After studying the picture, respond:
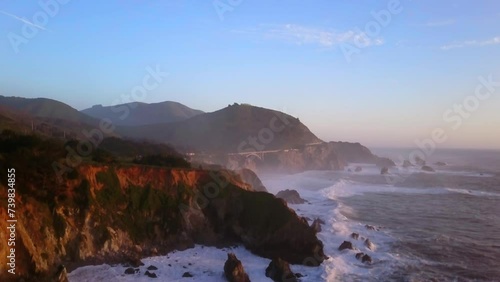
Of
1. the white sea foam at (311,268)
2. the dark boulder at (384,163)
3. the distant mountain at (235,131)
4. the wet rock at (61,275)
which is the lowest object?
the white sea foam at (311,268)

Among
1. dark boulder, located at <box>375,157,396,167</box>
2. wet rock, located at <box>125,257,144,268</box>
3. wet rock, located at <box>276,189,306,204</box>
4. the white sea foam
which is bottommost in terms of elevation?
the white sea foam

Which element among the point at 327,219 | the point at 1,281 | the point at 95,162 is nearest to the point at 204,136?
the point at 327,219

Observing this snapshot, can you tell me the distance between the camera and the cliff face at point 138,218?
22.5 metres

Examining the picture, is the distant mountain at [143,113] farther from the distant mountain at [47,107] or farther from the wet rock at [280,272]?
the wet rock at [280,272]

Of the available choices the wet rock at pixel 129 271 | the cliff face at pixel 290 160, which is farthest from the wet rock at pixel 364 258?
the cliff face at pixel 290 160

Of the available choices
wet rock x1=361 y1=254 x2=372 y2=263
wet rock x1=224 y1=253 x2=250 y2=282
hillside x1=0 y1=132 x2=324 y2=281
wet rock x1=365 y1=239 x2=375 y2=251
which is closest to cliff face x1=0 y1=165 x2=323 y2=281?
hillside x1=0 y1=132 x2=324 y2=281

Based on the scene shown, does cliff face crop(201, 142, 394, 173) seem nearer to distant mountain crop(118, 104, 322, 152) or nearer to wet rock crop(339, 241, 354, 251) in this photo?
distant mountain crop(118, 104, 322, 152)

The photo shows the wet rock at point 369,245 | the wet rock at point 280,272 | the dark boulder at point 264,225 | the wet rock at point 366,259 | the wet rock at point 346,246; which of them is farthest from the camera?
the wet rock at point 369,245

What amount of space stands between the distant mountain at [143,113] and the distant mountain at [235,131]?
50269 mm

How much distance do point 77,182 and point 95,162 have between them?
8.46ft

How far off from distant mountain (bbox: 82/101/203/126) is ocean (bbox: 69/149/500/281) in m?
124

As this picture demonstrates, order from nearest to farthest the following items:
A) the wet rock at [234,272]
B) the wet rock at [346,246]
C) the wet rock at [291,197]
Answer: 1. the wet rock at [234,272]
2. the wet rock at [346,246]
3. the wet rock at [291,197]

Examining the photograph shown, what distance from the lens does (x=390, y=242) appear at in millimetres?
32812

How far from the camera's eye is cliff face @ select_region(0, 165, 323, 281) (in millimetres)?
22453
